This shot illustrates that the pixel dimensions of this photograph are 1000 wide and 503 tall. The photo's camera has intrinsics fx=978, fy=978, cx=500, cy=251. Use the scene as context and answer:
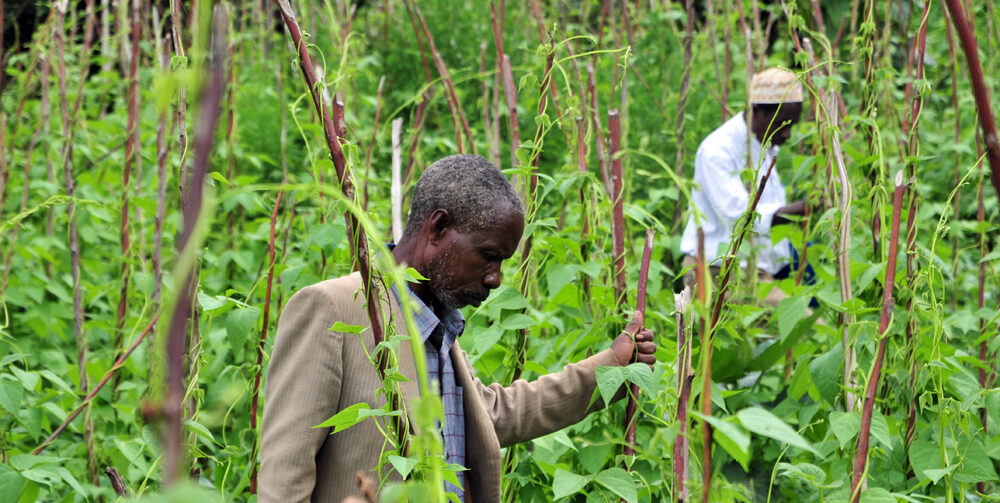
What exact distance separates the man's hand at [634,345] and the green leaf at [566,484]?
0.28 m

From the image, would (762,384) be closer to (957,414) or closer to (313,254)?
(957,414)

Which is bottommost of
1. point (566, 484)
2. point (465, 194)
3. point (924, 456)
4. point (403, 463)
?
point (924, 456)

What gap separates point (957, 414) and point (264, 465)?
4.46 ft

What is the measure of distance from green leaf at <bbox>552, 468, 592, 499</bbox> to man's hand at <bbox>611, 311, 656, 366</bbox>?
280 mm

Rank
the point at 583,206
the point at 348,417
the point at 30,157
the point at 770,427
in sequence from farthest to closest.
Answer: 1. the point at 30,157
2. the point at 583,206
3. the point at 348,417
4. the point at 770,427

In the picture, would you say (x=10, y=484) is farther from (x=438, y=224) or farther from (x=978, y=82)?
(x=978, y=82)

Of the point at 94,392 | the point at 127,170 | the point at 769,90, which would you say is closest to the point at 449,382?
the point at 94,392

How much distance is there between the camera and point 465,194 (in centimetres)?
184

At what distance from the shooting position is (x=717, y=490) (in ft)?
4.19

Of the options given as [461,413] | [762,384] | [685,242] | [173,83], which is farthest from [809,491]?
[173,83]

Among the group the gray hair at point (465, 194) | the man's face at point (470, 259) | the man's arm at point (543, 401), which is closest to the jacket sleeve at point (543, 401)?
the man's arm at point (543, 401)

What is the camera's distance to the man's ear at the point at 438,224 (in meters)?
1.85

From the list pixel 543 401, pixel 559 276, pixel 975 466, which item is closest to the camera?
pixel 975 466

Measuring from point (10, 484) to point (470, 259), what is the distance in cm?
116
